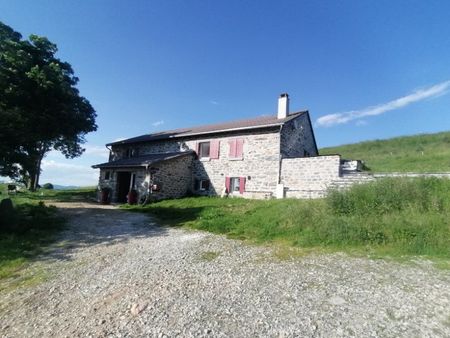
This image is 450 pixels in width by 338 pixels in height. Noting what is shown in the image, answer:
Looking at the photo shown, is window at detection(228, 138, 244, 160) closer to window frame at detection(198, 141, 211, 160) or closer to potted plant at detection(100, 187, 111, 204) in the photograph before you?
window frame at detection(198, 141, 211, 160)

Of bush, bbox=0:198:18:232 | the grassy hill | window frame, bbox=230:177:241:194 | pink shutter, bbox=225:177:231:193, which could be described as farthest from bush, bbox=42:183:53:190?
the grassy hill

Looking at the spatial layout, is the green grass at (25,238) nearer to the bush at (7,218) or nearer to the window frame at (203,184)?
the bush at (7,218)

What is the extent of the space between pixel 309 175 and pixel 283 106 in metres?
6.09

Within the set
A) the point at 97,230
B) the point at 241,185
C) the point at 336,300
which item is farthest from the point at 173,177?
the point at 336,300

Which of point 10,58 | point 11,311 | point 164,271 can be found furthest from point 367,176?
point 10,58

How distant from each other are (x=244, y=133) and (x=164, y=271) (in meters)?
13.8

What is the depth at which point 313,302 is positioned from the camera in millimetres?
4828

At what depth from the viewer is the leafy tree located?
1140 centimetres

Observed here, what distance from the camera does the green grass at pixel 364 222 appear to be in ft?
24.6

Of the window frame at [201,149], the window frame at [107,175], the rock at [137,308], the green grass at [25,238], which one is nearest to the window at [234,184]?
the window frame at [201,149]

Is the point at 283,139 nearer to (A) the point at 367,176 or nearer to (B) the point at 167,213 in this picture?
(A) the point at 367,176

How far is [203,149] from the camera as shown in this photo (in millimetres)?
21375

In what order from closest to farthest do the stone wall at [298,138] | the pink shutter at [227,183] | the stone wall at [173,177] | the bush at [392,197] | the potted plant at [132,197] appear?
the bush at [392,197] → the stone wall at [298,138] → the potted plant at [132,197] → the stone wall at [173,177] → the pink shutter at [227,183]

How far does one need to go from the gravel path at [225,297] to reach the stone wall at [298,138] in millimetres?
11415
